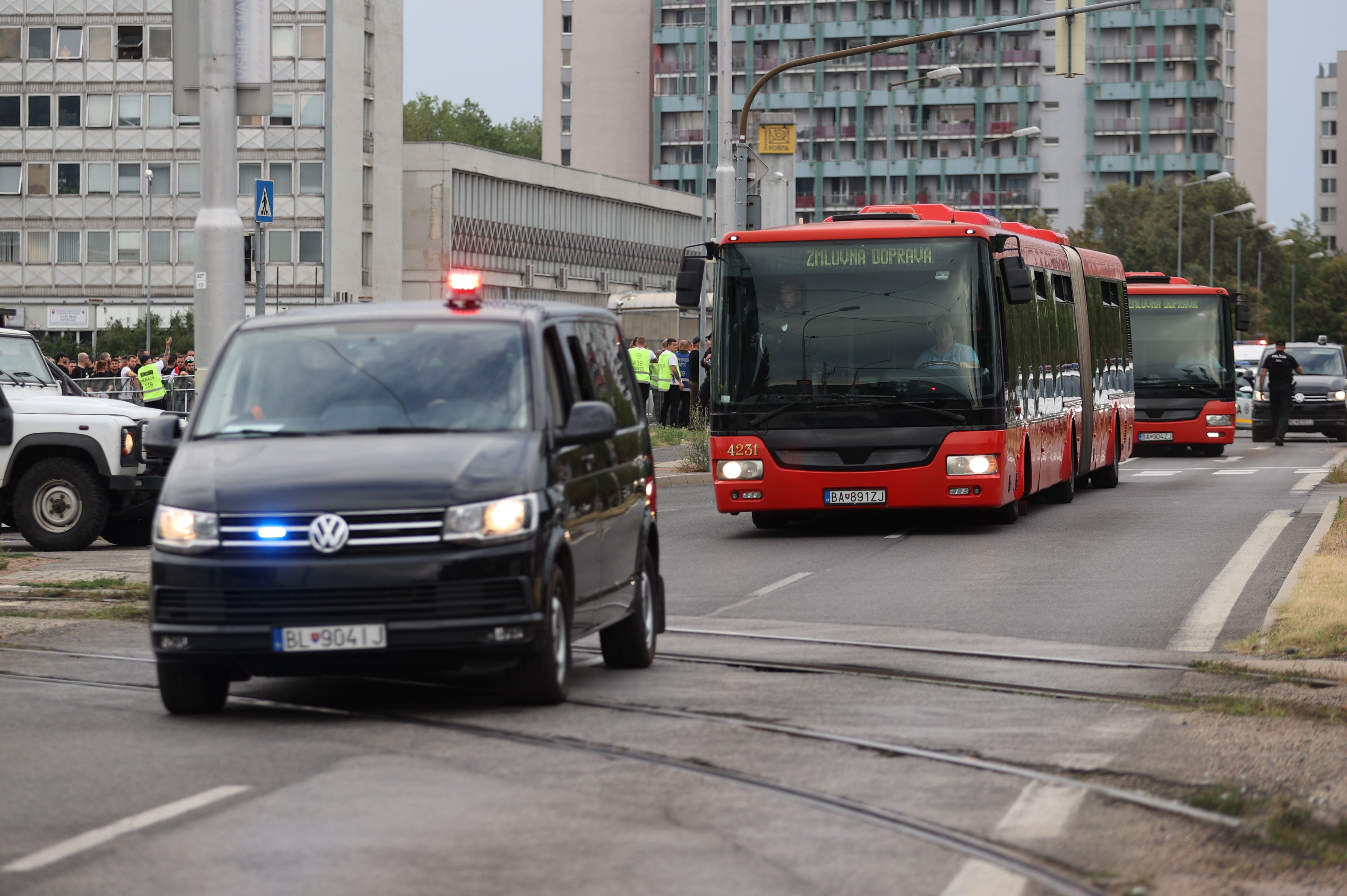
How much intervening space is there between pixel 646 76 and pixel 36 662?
141162mm

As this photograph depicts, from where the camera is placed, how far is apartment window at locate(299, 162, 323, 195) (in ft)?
305

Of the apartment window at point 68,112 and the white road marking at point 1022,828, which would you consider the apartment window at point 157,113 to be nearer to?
the apartment window at point 68,112

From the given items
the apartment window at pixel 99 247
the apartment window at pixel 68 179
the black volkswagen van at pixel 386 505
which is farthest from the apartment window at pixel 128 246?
the black volkswagen van at pixel 386 505

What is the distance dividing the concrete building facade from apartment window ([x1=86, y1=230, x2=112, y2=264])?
12.5m

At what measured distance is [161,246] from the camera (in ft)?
311

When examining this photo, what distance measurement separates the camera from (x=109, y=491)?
65.9 feet

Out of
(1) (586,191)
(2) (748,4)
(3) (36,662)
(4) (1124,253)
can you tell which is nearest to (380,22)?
(1) (586,191)

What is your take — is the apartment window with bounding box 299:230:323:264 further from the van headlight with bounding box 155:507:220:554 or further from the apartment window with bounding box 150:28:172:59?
the van headlight with bounding box 155:507:220:554

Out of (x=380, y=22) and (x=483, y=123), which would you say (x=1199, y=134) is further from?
(x=380, y=22)

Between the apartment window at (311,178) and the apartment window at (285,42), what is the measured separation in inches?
172

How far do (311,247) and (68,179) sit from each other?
36.3ft

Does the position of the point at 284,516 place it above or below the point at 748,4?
below

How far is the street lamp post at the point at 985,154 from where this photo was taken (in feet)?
202

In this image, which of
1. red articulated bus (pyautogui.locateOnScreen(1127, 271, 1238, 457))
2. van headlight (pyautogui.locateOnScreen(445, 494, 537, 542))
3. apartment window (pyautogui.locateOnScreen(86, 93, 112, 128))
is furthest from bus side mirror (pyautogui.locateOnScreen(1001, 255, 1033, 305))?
apartment window (pyautogui.locateOnScreen(86, 93, 112, 128))
